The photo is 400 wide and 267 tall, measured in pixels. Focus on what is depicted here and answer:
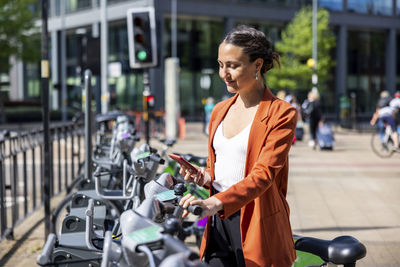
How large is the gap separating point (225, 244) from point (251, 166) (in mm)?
373

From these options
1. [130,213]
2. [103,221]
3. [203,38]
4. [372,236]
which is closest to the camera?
[130,213]

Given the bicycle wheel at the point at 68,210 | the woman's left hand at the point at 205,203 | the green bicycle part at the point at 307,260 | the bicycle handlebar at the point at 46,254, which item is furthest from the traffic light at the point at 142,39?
→ the bicycle handlebar at the point at 46,254

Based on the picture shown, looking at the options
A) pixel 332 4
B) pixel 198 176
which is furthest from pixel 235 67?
pixel 332 4

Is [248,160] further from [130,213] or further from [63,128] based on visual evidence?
[63,128]

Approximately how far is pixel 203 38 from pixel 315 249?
1664 inches

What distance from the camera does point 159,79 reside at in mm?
41500

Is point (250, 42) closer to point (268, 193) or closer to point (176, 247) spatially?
point (268, 193)

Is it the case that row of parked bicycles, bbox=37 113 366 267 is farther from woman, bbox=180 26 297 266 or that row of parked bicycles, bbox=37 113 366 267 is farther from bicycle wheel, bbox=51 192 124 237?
woman, bbox=180 26 297 266

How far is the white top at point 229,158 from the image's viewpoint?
8.25ft

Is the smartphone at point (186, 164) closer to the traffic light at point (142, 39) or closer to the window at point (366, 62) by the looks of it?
the traffic light at point (142, 39)

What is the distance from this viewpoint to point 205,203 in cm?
220

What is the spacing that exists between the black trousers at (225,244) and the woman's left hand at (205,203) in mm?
294

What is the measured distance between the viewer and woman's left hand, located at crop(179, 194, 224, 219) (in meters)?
2.14

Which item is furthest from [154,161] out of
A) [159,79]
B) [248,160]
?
[159,79]
